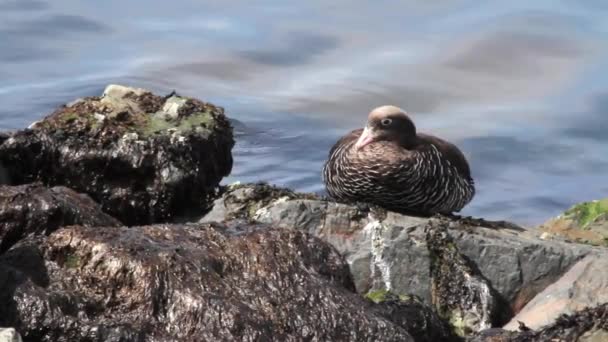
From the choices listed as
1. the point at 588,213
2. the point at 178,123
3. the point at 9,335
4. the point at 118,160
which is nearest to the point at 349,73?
the point at 588,213

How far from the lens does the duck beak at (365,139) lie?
34.0 feet

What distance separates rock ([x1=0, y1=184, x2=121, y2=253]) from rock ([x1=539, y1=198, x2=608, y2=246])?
418 centimetres

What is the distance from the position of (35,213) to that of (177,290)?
3.73 ft

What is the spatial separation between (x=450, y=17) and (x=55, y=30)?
Answer: 4875 mm

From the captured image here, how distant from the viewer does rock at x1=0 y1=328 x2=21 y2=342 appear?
5.97 metres

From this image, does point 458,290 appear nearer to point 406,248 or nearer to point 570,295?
Result: point 406,248

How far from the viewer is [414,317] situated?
25.9ft

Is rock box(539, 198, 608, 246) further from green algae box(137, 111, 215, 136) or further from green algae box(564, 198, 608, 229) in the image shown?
green algae box(137, 111, 215, 136)

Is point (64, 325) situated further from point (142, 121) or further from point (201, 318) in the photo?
point (142, 121)

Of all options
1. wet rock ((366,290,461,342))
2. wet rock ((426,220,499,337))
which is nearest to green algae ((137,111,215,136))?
wet rock ((426,220,499,337))

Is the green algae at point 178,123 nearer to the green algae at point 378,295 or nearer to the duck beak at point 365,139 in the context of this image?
the duck beak at point 365,139

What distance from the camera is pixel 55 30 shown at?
1805 cm

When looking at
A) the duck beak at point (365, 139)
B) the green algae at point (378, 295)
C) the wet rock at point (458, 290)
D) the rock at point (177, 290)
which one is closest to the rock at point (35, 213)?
the rock at point (177, 290)

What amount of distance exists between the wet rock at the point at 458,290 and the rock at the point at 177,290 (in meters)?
1.74
